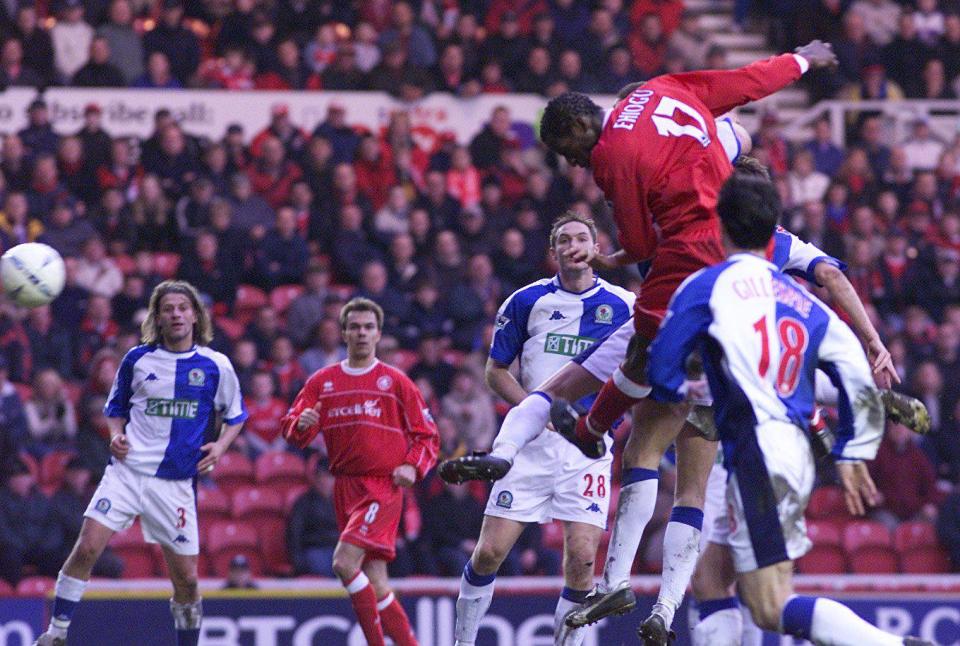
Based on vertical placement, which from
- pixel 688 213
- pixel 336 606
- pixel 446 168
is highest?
pixel 446 168

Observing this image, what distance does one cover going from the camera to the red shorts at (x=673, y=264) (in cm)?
767

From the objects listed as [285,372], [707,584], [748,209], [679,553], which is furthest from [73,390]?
[748,209]

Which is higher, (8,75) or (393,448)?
(8,75)

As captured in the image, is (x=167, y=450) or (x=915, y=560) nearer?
(x=167, y=450)

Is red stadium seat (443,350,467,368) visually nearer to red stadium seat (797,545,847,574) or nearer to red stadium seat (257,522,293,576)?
red stadium seat (257,522,293,576)

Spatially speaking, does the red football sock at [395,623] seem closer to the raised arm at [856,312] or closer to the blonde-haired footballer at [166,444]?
the blonde-haired footballer at [166,444]

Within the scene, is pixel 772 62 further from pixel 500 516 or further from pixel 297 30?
pixel 297 30

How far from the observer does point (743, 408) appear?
269 inches

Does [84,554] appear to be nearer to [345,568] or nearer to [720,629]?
[345,568]

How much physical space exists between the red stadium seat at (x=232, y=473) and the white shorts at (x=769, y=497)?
789 centimetres

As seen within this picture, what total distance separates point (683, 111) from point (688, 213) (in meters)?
0.49

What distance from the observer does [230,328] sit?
15.0 metres

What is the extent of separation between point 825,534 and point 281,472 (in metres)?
4.90

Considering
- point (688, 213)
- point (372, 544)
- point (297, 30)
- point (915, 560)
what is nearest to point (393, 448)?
point (372, 544)
